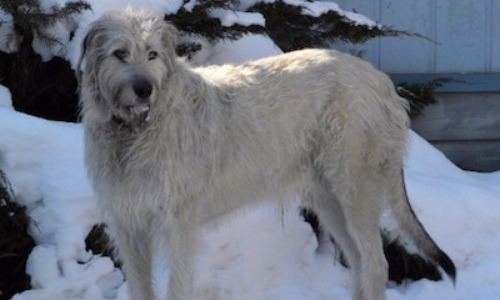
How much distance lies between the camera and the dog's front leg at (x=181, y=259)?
4.59 meters

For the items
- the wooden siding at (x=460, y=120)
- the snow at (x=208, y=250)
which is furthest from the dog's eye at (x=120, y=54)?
the wooden siding at (x=460, y=120)

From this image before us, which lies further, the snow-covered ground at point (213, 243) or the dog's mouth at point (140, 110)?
the snow-covered ground at point (213, 243)

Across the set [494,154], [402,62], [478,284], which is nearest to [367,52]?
[402,62]

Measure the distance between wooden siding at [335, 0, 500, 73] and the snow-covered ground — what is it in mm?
2308

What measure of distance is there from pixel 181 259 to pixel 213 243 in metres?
0.93

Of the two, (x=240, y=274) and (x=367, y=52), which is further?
(x=367, y=52)

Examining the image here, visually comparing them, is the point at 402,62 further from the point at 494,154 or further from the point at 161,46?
the point at 161,46

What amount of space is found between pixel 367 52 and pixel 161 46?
174 inches

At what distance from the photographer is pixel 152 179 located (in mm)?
4477

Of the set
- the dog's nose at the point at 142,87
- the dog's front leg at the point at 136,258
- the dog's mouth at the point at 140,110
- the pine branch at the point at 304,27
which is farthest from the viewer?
the pine branch at the point at 304,27

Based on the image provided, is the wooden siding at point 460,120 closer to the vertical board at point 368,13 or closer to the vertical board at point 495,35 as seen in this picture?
the vertical board at point 495,35

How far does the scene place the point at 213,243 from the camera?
18.2ft

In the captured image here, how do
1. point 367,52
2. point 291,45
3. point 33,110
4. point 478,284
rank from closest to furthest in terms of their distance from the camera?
point 478,284 < point 33,110 < point 291,45 < point 367,52

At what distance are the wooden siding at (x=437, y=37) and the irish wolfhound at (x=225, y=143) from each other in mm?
3306
